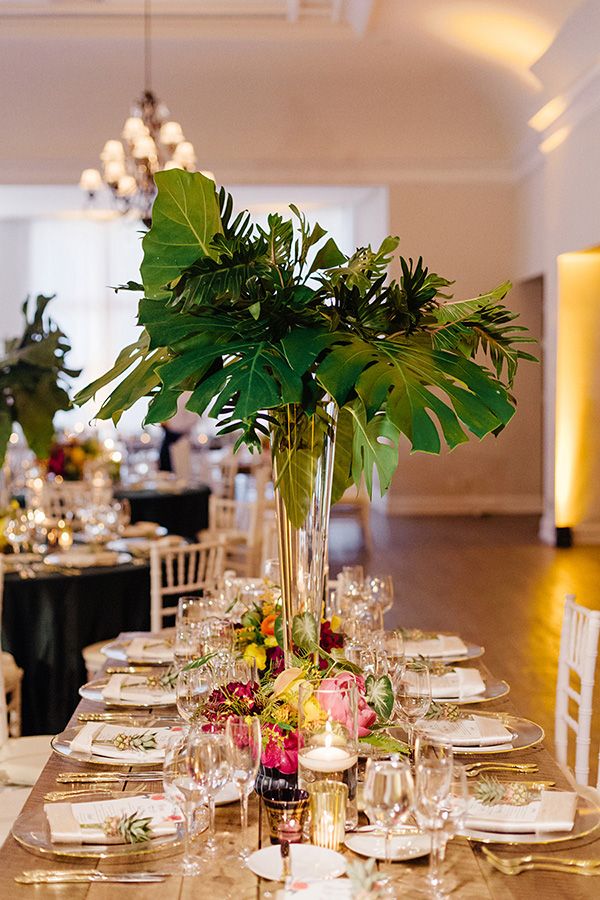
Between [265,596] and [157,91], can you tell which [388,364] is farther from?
[157,91]

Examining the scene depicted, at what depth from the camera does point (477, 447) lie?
12547 mm

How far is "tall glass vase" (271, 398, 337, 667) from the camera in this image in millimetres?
2127

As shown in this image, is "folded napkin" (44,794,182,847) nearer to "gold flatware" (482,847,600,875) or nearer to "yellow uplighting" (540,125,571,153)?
"gold flatware" (482,847,600,875)

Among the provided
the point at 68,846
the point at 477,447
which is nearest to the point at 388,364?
the point at 68,846

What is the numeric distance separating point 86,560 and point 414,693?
3103 millimetres

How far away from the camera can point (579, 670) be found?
2967 millimetres

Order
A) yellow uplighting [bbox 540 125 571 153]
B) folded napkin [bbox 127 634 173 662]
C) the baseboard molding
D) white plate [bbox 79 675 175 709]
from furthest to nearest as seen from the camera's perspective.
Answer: the baseboard molding
yellow uplighting [bbox 540 125 571 153]
folded napkin [bbox 127 634 173 662]
white plate [bbox 79 675 175 709]

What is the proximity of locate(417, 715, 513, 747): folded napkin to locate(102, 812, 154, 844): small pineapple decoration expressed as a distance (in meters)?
0.62

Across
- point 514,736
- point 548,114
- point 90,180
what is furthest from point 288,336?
point 548,114

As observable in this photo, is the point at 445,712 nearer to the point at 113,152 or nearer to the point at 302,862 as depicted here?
the point at 302,862

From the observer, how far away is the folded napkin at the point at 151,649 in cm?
297

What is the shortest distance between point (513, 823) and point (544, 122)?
945 centimetres

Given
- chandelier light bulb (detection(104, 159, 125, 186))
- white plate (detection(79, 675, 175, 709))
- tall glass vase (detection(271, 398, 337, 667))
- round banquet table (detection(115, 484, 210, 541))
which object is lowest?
round banquet table (detection(115, 484, 210, 541))

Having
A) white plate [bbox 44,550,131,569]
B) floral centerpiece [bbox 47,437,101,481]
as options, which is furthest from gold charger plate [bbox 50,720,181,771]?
floral centerpiece [bbox 47,437,101,481]
